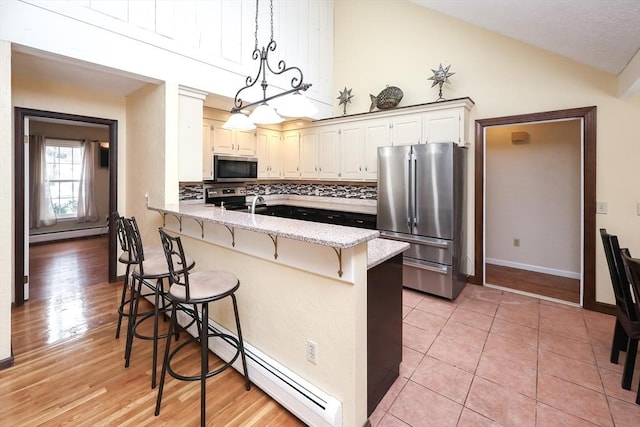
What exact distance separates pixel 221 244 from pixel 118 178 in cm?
257

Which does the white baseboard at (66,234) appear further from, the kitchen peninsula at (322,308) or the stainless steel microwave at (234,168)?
the kitchen peninsula at (322,308)

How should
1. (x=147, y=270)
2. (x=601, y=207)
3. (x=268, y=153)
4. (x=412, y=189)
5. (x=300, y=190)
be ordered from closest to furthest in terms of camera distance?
(x=147, y=270) → (x=601, y=207) → (x=412, y=189) → (x=268, y=153) → (x=300, y=190)

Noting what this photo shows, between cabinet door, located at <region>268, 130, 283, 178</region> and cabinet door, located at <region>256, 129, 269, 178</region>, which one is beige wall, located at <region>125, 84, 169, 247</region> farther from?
cabinet door, located at <region>268, 130, 283, 178</region>

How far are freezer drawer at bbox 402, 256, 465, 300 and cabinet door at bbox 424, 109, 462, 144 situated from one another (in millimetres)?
1503

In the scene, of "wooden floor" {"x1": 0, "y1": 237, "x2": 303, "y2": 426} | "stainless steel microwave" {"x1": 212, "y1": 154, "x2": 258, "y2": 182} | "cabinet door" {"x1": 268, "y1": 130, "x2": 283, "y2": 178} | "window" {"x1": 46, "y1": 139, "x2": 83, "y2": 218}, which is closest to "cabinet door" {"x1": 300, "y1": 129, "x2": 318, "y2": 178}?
"cabinet door" {"x1": 268, "y1": 130, "x2": 283, "y2": 178}

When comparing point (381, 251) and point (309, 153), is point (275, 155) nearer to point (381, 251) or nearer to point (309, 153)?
point (309, 153)

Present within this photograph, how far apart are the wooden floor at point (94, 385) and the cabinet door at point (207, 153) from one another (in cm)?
209

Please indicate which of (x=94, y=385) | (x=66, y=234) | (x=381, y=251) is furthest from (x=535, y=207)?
(x=66, y=234)

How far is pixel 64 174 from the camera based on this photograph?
6.49 metres

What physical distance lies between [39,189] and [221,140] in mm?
4615

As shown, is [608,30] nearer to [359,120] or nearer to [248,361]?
[359,120]

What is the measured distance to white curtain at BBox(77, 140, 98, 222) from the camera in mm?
6641

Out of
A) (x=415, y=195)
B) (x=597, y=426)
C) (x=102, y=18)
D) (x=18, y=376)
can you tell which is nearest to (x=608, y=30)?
(x=415, y=195)

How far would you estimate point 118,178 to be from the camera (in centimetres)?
391
